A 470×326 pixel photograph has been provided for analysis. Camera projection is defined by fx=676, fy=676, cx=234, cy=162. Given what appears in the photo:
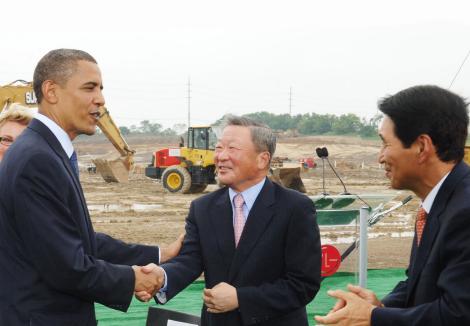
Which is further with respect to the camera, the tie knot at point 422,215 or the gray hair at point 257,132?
the gray hair at point 257,132

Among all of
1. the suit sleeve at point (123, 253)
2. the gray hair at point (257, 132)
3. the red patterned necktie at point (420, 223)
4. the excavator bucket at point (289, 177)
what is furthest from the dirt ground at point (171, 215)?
the red patterned necktie at point (420, 223)

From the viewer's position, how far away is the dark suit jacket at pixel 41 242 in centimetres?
256

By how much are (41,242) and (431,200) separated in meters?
1.45

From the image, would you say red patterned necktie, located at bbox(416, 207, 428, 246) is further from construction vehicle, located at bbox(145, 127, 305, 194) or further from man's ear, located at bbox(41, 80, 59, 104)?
construction vehicle, located at bbox(145, 127, 305, 194)

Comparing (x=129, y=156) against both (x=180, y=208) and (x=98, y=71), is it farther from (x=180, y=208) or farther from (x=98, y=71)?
(x=98, y=71)

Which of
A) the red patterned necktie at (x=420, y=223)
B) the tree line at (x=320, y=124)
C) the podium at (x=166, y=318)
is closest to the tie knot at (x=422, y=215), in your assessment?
the red patterned necktie at (x=420, y=223)

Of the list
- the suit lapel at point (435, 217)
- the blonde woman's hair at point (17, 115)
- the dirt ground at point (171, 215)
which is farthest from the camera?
the dirt ground at point (171, 215)

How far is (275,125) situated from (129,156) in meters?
57.3

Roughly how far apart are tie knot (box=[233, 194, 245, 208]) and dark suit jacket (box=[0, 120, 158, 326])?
0.87 metres

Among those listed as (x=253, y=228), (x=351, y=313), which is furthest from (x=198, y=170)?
(x=351, y=313)

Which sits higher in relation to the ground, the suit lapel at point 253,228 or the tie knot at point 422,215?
the tie knot at point 422,215

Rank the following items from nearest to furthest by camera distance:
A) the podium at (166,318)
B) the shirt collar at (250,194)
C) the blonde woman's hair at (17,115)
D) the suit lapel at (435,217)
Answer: the suit lapel at (435,217) → the shirt collar at (250,194) → the blonde woman's hair at (17,115) → the podium at (166,318)

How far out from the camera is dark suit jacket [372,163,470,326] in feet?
6.97

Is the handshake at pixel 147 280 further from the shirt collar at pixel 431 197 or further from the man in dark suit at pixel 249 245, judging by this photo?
the shirt collar at pixel 431 197
